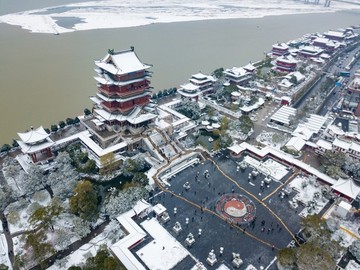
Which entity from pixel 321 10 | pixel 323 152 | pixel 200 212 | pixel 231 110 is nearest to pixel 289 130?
pixel 323 152

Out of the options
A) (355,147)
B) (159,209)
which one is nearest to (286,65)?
(355,147)

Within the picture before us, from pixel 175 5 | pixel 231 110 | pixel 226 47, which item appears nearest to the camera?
pixel 231 110

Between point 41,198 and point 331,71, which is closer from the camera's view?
point 41,198

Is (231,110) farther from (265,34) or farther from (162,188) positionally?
(265,34)

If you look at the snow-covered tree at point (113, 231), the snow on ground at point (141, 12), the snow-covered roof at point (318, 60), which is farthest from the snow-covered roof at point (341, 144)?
the snow on ground at point (141, 12)

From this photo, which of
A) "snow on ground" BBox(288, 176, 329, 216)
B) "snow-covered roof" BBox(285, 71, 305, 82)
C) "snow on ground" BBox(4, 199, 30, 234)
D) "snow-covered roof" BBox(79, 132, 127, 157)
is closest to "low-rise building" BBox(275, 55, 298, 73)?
"snow-covered roof" BBox(285, 71, 305, 82)

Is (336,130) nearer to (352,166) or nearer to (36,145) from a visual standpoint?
(352,166)

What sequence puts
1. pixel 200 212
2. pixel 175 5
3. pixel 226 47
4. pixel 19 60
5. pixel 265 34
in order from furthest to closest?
1. pixel 175 5
2. pixel 265 34
3. pixel 226 47
4. pixel 19 60
5. pixel 200 212
